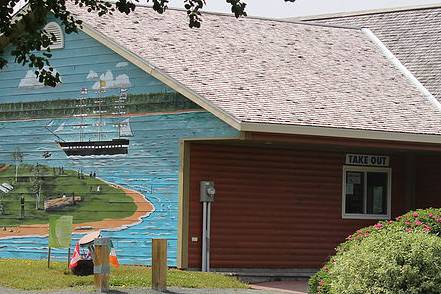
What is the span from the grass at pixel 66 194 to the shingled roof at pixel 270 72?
307cm

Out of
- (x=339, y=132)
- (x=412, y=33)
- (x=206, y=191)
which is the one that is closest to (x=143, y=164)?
(x=206, y=191)

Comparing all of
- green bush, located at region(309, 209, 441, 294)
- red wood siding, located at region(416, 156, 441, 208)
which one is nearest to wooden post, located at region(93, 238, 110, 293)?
green bush, located at region(309, 209, 441, 294)

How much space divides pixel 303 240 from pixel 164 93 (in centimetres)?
441

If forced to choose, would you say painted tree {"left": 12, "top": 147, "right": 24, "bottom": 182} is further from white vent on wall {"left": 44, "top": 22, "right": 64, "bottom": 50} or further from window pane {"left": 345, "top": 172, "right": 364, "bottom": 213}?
window pane {"left": 345, "top": 172, "right": 364, "bottom": 213}

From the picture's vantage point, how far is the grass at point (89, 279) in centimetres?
2077

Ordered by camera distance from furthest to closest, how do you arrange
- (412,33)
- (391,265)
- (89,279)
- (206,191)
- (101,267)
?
(412,33) → (206,191) → (89,279) → (101,267) → (391,265)

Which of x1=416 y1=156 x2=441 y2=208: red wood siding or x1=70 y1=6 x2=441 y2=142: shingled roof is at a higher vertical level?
x1=70 y1=6 x2=441 y2=142: shingled roof

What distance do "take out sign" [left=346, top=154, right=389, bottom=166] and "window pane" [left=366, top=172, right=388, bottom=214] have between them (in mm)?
257

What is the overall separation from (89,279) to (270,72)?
7591mm

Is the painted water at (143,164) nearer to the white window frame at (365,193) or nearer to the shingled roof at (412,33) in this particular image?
the white window frame at (365,193)

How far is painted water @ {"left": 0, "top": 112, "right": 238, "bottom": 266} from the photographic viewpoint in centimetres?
2459

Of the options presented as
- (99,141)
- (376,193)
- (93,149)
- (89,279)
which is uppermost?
(99,141)

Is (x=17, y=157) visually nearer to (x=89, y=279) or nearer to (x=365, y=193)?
(x=89, y=279)

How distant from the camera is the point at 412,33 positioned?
31453 mm
